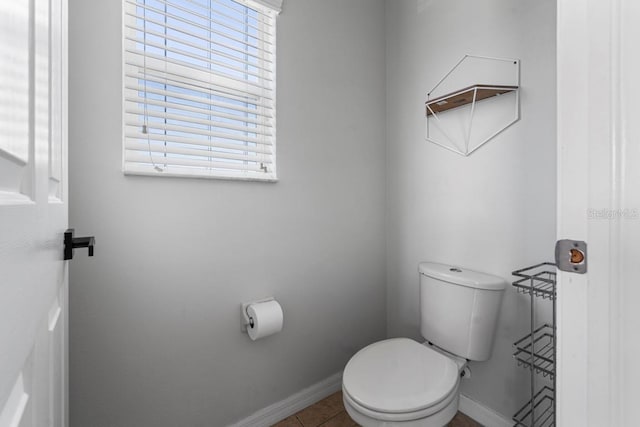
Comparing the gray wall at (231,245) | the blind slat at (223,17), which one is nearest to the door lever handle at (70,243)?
the gray wall at (231,245)

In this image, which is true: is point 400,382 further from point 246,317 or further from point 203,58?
point 203,58

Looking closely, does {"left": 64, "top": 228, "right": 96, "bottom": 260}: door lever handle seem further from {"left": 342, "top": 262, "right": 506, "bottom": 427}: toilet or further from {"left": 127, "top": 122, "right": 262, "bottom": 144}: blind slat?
{"left": 342, "top": 262, "right": 506, "bottom": 427}: toilet

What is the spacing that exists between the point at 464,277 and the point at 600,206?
87 centimetres

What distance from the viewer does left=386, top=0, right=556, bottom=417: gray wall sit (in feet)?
4.05

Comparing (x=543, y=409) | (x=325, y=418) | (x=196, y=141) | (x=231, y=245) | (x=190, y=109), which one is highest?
(x=190, y=109)

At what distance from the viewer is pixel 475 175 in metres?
1.44

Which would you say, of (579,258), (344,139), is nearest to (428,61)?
(344,139)

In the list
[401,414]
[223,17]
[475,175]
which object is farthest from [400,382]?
[223,17]

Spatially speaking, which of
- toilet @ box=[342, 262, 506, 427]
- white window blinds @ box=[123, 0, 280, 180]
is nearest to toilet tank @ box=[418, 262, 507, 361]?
toilet @ box=[342, 262, 506, 427]

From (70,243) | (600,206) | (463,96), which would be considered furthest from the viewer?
(463,96)

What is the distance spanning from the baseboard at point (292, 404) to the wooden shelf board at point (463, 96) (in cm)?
160

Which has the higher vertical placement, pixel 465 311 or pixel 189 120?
pixel 189 120

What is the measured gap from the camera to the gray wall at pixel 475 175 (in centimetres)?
124

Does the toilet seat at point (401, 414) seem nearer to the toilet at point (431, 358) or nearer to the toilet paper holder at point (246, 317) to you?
the toilet at point (431, 358)
